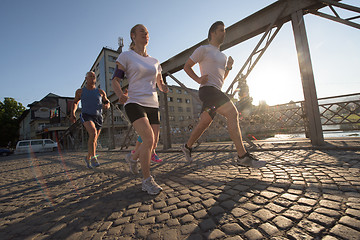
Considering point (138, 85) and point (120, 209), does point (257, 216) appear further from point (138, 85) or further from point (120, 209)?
point (138, 85)

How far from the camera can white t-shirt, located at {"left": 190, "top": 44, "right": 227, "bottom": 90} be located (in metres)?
2.58

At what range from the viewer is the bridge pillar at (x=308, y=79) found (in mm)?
3572

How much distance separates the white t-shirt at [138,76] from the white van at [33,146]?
21419mm

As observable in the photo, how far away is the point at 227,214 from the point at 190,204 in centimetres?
34

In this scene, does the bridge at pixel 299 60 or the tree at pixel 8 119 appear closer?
the bridge at pixel 299 60

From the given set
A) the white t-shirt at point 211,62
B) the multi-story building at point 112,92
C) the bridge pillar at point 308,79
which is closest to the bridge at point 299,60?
the bridge pillar at point 308,79

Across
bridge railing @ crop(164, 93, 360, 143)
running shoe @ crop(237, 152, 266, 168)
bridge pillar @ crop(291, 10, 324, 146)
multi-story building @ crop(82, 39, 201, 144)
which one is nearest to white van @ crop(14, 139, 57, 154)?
multi-story building @ crop(82, 39, 201, 144)

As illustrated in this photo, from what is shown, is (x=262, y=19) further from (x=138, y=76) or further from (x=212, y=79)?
(x=138, y=76)

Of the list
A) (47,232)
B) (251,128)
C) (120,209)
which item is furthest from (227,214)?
(251,128)

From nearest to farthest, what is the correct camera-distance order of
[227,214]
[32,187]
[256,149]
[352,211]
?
1. [352,211]
2. [227,214]
3. [32,187]
4. [256,149]

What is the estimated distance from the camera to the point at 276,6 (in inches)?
156

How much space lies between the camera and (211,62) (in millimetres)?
2588

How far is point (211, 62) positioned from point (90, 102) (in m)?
2.83

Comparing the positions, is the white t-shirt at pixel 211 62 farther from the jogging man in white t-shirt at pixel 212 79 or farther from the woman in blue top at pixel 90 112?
the woman in blue top at pixel 90 112
